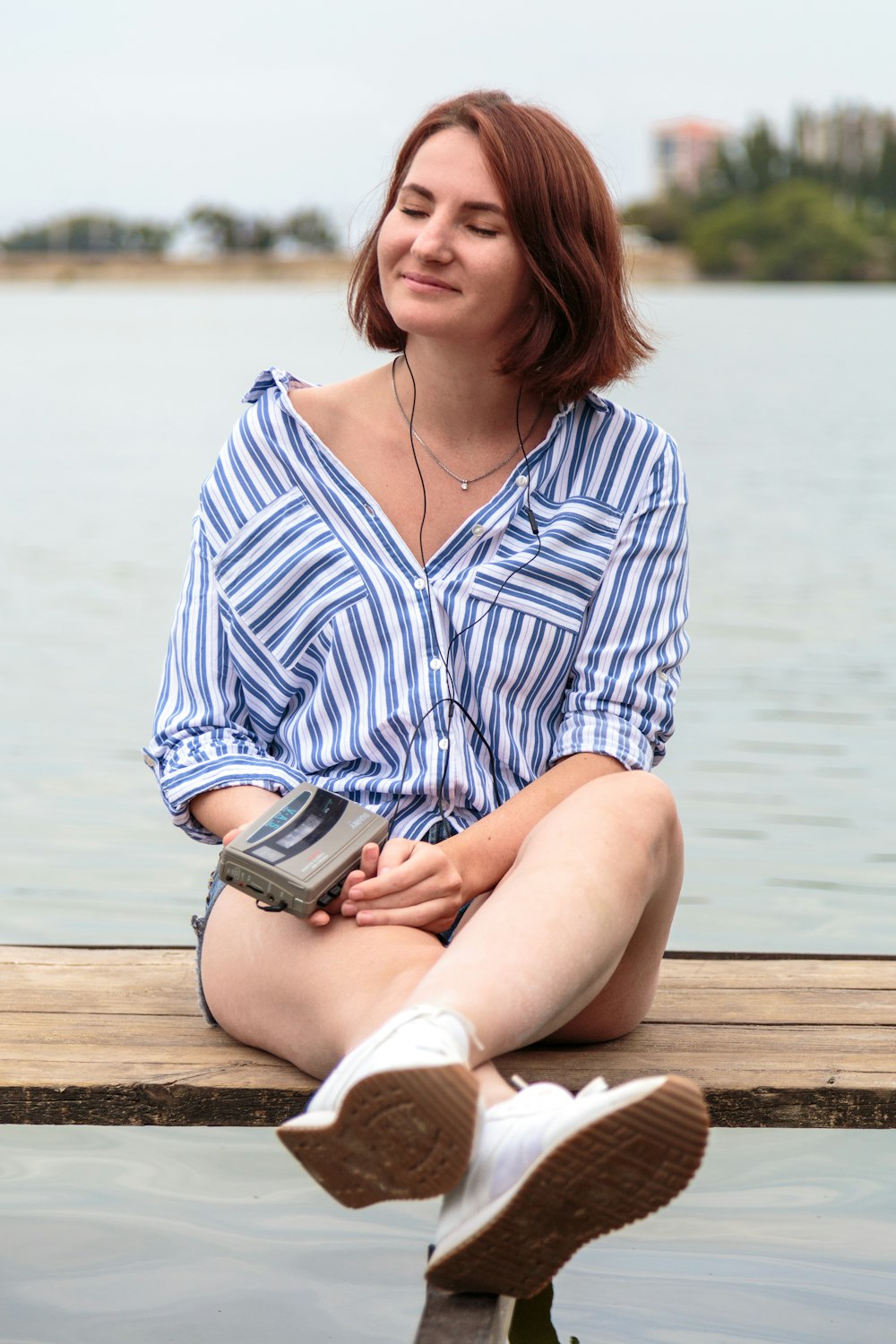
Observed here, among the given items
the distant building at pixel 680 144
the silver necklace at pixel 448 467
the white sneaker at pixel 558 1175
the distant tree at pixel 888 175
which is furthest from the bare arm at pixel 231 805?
the distant building at pixel 680 144

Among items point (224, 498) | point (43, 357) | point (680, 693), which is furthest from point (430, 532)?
point (43, 357)

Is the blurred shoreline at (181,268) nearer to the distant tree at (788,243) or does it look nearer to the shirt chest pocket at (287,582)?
the distant tree at (788,243)

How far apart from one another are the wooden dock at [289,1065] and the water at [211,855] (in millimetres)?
564

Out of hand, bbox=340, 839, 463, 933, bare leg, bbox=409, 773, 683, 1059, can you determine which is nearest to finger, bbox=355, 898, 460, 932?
hand, bbox=340, 839, 463, 933

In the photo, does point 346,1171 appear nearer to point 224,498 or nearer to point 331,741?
point 331,741

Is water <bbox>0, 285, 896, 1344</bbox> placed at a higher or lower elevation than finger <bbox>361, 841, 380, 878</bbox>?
lower

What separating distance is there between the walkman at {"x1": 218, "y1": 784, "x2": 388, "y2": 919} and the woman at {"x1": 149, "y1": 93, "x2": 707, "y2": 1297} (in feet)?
0.14

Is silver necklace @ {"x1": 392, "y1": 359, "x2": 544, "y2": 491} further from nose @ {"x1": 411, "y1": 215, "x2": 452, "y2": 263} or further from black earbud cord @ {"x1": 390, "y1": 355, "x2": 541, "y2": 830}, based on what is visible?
nose @ {"x1": 411, "y1": 215, "x2": 452, "y2": 263}

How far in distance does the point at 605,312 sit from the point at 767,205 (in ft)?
301

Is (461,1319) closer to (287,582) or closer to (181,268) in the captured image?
(287,582)

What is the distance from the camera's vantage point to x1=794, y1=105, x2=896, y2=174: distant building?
110000 millimetres

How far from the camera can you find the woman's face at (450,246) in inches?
103

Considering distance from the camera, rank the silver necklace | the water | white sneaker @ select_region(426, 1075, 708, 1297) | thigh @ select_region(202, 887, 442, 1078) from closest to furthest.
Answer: white sneaker @ select_region(426, 1075, 708, 1297) < thigh @ select_region(202, 887, 442, 1078) < the silver necklace < the water

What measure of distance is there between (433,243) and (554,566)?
51 cm
